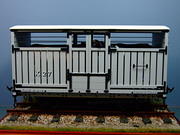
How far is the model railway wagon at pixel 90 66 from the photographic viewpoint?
6.88 metres

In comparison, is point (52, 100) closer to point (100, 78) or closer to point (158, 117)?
point (100, 78)

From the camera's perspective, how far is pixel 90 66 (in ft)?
22.7

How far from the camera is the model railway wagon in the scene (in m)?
6.88

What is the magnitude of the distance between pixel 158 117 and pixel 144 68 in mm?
1232

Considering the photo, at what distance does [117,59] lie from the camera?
6.90 m

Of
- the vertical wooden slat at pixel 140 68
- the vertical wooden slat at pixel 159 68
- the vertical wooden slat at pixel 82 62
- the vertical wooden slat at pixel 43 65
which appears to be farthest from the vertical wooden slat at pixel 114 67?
the vertical wooden slat at pixel 43 65

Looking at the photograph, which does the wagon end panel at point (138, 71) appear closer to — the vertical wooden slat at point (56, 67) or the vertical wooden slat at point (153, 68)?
the vertical wooden slat at point (153, 68)

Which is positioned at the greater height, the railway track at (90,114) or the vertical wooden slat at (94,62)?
the vertical wooden slat at (94,62)

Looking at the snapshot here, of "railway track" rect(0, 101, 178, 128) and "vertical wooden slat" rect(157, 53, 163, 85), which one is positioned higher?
"vertical wooden slat" rect(157, 53, 163, 85)

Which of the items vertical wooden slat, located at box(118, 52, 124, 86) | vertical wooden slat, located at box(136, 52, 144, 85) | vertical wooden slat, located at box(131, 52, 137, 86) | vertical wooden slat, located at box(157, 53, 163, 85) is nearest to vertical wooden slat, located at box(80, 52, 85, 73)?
vertical wooden slat, located at box(118, 52, 124, 86)

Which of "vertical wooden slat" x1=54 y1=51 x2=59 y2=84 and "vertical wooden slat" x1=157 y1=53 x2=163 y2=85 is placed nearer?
"vertical wooden slat" x1=157 y1=53 x2=163 y2=85

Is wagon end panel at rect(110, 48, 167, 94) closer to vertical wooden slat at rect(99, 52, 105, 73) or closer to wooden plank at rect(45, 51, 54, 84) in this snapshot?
vertical wooden slat at rect(99, 52, 105, 73)

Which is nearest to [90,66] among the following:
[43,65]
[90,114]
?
[43,65]

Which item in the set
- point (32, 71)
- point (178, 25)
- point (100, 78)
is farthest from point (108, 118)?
point (178, 25)
